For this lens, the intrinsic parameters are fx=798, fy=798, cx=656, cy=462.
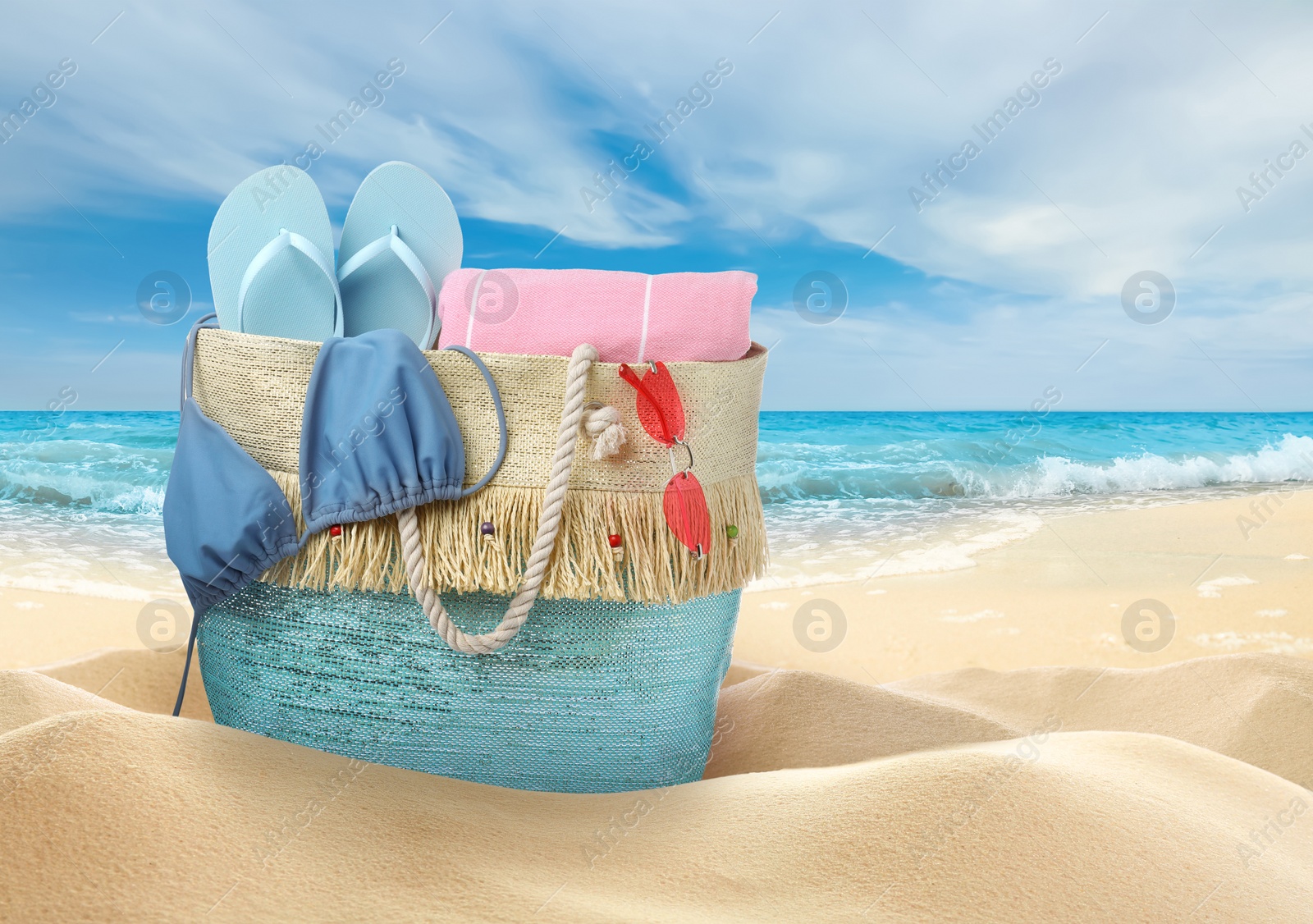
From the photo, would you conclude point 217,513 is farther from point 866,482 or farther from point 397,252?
point 866,482

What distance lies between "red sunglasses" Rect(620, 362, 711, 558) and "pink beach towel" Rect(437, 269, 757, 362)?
78mm

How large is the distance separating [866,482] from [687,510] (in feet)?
16.9

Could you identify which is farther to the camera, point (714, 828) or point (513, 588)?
point (513, 588)

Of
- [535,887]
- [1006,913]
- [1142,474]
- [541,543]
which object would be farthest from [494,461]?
[1142,474]

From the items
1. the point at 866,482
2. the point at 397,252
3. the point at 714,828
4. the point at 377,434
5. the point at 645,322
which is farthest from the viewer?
the point at 866,482

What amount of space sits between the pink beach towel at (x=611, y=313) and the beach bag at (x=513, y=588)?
7 cm

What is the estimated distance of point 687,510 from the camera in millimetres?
1258

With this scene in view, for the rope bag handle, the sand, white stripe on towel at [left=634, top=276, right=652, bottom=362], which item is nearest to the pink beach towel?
white stripe on towel at [left=634, top=276, right=652, bottom=362]

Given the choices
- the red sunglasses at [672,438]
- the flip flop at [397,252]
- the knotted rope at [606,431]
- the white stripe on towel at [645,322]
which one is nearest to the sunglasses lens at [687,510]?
the red sunglasses at [672,438]

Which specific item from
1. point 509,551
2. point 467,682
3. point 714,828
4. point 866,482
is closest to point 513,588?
point 509,551

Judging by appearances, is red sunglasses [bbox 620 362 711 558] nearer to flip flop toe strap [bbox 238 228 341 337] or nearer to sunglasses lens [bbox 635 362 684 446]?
sunglasses lens [bbox 635 362 684 446]

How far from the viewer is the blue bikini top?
3.98 ft

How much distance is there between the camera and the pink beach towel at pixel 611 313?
132cm

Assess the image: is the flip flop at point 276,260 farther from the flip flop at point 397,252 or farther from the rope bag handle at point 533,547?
the rope bag handle at point 533,547
